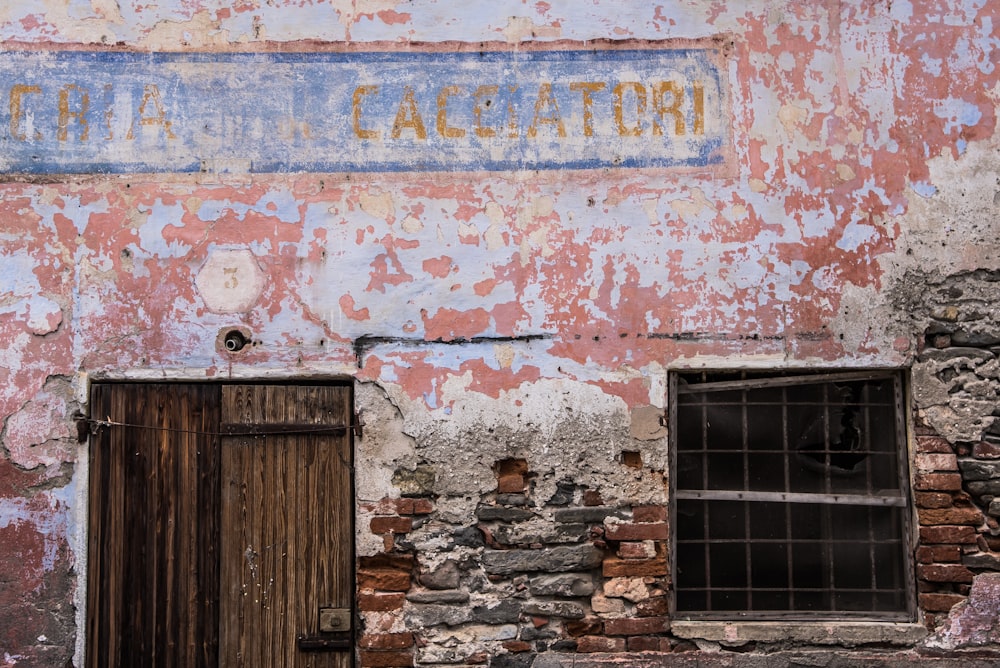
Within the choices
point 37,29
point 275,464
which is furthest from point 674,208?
point 37,29

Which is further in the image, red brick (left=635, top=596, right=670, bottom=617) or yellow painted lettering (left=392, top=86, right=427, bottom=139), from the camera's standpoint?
yellow painted lettering (left=392, top=86, right=427, bottom=139)

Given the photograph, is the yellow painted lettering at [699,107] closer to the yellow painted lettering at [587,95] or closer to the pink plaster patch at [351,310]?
the yellow painted lettering at [587,95]

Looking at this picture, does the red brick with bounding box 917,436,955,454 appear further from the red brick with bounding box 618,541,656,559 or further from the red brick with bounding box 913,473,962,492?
the red brick with bounding box 618,541,656,559

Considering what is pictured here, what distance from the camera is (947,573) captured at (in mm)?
4180

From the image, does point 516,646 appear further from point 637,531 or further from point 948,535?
point 948,535

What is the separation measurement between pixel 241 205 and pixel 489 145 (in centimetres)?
117

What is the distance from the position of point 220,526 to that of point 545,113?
240 cm

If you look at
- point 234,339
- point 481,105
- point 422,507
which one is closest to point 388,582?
point 422,507

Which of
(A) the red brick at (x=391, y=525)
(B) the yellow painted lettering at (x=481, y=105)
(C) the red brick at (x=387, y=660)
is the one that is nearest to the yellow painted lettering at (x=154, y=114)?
(B) the yellow painted lettering at (x=481, y=105)

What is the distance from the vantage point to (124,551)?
13.7 ft

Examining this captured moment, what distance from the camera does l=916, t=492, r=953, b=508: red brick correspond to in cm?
420

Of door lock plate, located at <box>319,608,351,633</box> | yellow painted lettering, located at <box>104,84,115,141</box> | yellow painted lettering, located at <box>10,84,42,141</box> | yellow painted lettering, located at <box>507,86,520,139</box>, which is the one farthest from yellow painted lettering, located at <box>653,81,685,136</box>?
yellow painted lettering, located at <box>10,84,42,141</box>

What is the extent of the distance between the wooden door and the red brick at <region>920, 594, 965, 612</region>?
2.58 metres

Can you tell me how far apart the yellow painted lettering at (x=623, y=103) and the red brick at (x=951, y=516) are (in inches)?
85.7
